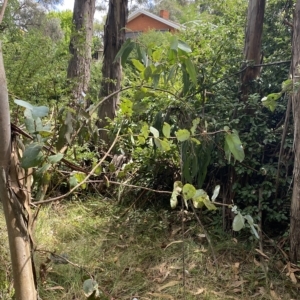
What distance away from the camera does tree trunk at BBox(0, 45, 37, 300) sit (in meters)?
0.96

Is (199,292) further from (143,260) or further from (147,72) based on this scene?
(147,72)

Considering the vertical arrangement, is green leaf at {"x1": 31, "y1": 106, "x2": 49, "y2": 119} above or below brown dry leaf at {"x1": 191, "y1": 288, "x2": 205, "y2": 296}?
above

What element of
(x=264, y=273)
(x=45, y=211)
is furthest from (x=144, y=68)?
(x=45, y=211)

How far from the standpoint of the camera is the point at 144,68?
1268mm

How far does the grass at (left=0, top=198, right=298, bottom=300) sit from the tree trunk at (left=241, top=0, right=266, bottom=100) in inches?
52.3

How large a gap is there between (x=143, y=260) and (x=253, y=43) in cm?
211

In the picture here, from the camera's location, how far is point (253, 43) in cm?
310

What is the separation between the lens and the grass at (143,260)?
2.05 meters

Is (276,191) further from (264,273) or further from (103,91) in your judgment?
(103,91)

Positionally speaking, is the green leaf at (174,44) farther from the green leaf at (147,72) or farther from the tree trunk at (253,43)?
the tree trunk at (253,43)

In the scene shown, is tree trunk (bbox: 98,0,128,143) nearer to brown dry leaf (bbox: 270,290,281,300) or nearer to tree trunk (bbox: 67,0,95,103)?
tree trunk (bbox: 67,0,95,103)

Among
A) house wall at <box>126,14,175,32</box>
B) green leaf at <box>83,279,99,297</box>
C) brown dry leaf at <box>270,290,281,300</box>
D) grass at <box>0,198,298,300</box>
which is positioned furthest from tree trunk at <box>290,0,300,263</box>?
house wall at <box>126,14,175,32</box>

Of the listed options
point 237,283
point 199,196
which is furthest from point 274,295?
point 199,196

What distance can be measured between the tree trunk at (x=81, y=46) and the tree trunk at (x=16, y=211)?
8.54 feet
